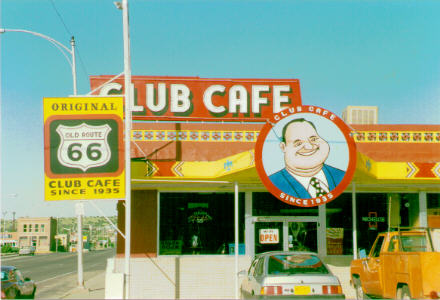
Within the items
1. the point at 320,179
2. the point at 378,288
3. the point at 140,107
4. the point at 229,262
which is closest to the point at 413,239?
the point at 378,288

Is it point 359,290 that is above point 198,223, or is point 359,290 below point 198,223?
below

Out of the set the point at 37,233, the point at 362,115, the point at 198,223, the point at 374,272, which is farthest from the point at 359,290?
the point at 37,233

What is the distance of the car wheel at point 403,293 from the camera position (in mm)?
11742

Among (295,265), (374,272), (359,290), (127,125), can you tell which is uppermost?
(127,125)

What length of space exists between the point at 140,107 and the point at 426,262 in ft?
39.5

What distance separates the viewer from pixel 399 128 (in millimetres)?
19375

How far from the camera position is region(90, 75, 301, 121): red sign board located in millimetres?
20375

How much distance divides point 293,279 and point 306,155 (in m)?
4.46

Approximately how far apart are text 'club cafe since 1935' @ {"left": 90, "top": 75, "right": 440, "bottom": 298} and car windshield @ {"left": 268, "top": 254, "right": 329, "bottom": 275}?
3.44 meters

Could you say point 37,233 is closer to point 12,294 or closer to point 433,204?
point 12,294

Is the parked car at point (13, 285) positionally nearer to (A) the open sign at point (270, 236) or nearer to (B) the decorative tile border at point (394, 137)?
(A) the open sign at point (270, 236)

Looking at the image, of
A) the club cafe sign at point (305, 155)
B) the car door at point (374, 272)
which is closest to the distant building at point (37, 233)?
the club cafe sign at point (305, 155)

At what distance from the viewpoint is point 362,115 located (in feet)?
69.9

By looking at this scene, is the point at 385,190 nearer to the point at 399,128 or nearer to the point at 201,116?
the point at 399,128
